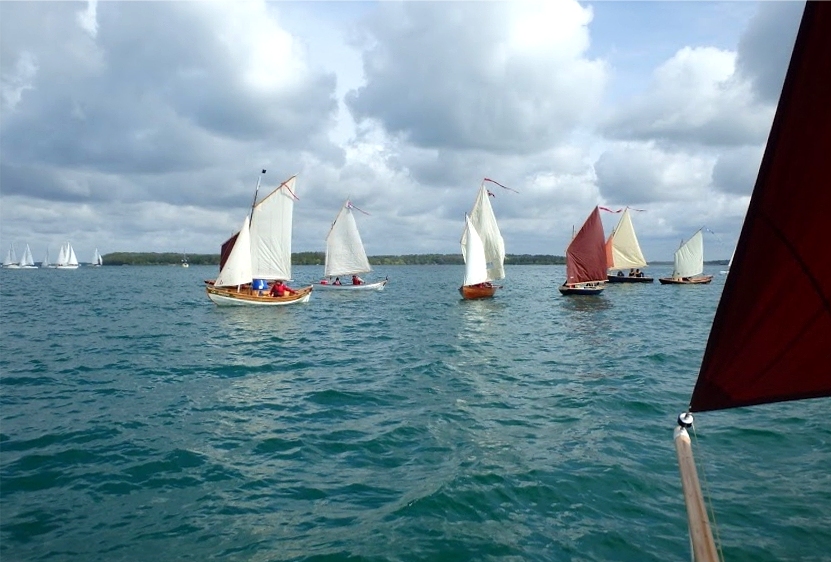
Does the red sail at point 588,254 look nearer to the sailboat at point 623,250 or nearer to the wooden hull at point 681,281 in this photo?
the sailboat at point 623,250

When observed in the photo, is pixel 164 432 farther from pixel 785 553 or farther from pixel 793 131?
pixel 793 131

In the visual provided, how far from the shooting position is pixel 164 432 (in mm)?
14758

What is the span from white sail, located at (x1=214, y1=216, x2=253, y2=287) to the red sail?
3659 cm

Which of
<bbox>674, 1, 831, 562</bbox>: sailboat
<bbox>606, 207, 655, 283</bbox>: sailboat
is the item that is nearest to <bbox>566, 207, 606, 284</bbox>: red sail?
<bbox>606, 207, 655, 283</bbox>: sailboat

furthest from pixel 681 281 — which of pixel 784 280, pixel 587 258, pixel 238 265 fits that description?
pixel 784 280

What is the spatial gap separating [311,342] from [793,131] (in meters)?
30.1

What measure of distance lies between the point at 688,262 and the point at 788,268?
346 ft

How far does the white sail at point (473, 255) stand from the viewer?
54.8 metres

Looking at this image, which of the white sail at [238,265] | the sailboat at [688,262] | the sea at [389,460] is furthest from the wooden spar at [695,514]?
the sailboat at [688,262]

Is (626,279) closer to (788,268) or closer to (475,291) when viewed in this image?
(475,291)

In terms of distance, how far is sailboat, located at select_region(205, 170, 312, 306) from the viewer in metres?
49.6

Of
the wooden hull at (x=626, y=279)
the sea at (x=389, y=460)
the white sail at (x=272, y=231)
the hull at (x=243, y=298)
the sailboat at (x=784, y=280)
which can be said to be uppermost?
the white sail at (x=272, y=231)

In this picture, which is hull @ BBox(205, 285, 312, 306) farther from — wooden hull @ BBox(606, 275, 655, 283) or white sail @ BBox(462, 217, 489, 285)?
wooden hull @ BBox(606, 275, 655, 283)

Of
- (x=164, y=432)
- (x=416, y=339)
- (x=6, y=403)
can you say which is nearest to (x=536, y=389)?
(x=164, y=432)
